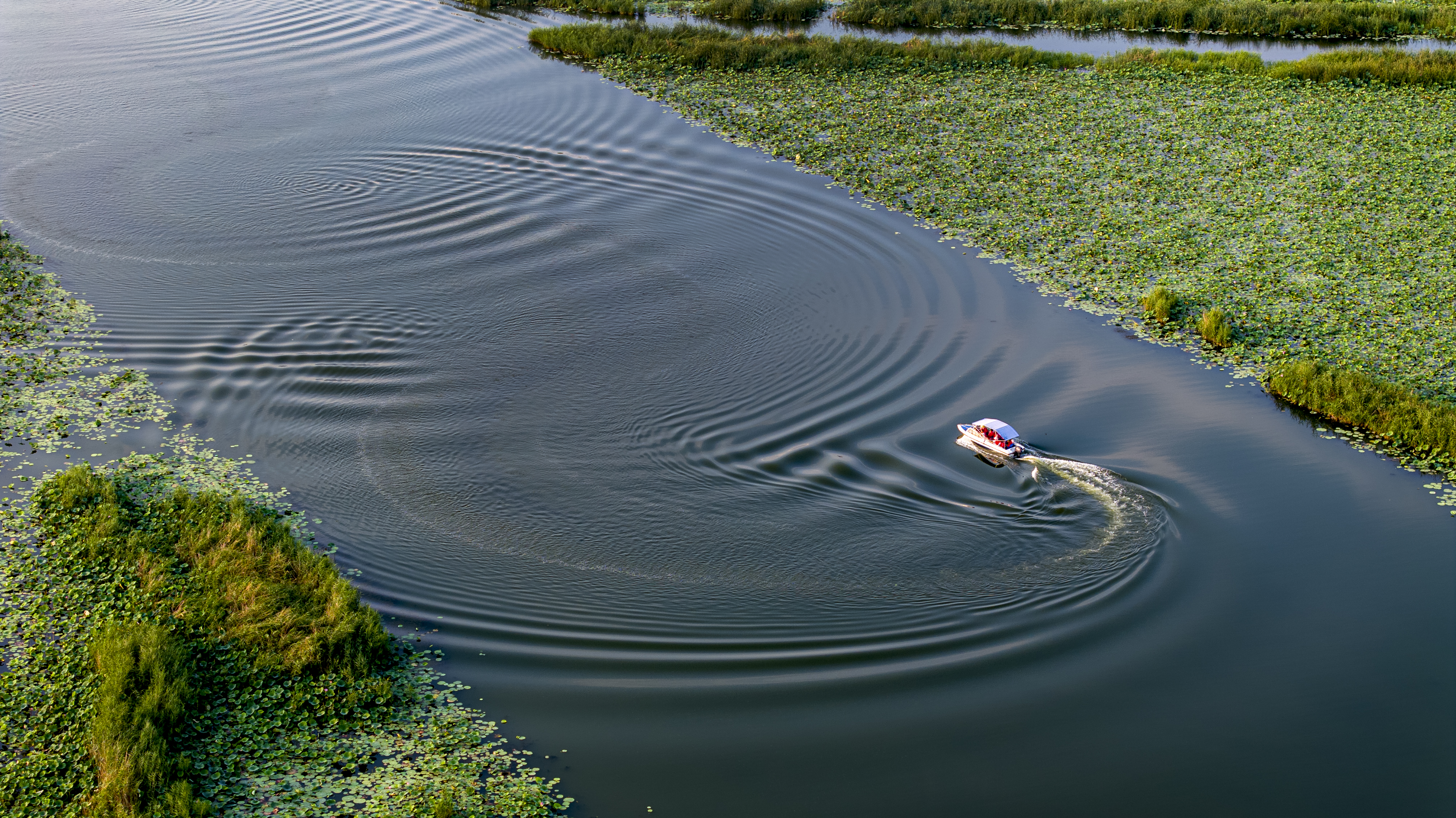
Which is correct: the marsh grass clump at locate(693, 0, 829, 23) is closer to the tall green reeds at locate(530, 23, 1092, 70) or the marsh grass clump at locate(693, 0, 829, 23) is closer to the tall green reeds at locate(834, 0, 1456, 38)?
the tall green reeds at locate(834, 0, 1456, 38)

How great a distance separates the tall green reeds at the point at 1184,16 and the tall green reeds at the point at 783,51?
12.0 ft

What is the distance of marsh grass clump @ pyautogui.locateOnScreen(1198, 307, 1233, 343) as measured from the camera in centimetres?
1977

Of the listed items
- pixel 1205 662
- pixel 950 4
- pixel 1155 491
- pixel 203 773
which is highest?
pixel 950 4

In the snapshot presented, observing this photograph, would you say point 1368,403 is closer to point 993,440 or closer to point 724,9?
point 993,440

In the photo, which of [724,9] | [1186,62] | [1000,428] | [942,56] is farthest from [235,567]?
[724,9]

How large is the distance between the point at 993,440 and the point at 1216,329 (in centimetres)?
648

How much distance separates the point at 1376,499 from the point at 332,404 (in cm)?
1598

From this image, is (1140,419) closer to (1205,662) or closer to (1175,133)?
(1205,662)

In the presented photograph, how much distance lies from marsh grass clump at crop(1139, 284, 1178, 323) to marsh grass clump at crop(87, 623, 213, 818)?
16994mm

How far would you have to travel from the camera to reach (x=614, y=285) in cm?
2169

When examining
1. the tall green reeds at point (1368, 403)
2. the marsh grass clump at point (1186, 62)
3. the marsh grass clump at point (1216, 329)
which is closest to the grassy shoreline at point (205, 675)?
→ the tall green reeds at point (1368, 403)

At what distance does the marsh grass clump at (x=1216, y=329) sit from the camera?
19.8 meters

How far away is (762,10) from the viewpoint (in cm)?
4166

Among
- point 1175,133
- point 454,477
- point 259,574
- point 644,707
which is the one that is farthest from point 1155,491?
point 1175,133
